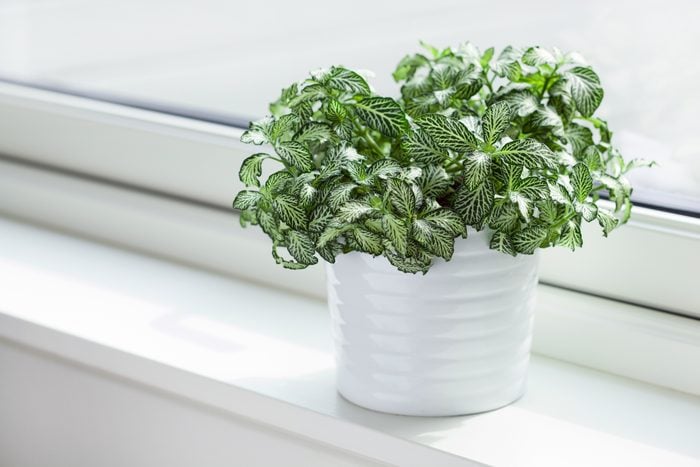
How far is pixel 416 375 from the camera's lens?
696mm

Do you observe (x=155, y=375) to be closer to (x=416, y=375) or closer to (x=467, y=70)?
(x=416, y=375)

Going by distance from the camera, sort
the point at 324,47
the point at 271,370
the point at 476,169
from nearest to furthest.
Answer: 1. the point at 476,169
2. the point at 271,370
3. the point at 324,47

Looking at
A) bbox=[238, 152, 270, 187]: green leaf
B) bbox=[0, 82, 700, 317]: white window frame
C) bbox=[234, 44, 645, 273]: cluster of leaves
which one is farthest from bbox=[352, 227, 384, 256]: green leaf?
bbox=[0, 82, 700, 317]: white window frame

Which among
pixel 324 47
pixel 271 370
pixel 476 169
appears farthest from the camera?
pixel 324 47

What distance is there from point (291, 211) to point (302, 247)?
0.03 meters

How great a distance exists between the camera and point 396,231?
0.63m

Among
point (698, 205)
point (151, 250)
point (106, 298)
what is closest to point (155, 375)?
point (106, 298)

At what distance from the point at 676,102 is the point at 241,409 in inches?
16.8

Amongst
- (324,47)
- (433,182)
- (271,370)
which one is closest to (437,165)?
(433,182)

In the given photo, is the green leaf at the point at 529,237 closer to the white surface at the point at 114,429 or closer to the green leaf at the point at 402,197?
the green leaf at the point at 402,197

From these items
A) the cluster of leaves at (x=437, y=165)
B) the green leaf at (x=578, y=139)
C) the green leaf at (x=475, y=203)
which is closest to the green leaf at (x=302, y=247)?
the cluster of leaves at (x=437, y=165)

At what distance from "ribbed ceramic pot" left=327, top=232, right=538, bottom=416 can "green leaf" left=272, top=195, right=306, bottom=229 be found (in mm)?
44

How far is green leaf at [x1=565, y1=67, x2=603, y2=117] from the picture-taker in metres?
0.70

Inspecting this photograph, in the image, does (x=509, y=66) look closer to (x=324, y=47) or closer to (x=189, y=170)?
(x=324, y=47)
